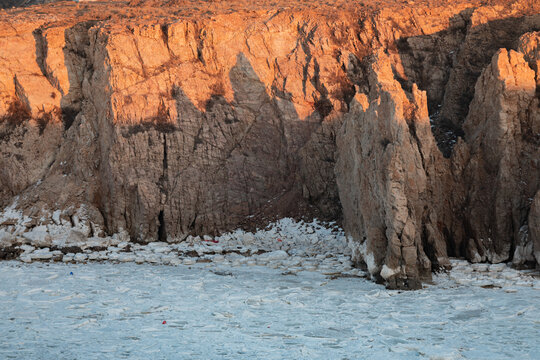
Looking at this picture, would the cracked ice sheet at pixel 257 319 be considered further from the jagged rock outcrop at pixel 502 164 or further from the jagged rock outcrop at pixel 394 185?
the jagged rock outcrop at pixel 502 164

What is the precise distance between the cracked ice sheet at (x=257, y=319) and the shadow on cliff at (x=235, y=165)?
6475 mm

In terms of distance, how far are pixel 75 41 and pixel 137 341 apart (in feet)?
64.2

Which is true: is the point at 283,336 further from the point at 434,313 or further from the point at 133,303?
the point at 133,303

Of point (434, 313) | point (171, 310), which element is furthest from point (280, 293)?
point (434, 313)

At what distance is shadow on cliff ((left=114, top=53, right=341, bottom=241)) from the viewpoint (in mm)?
22891

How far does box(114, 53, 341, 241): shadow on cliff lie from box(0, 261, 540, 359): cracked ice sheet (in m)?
6.47

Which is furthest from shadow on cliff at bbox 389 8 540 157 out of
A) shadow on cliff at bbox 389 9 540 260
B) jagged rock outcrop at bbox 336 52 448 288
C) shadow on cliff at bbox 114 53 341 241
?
shadow on cliff at bbox 114 53 341 241

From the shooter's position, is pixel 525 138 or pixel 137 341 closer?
pixel 137 341

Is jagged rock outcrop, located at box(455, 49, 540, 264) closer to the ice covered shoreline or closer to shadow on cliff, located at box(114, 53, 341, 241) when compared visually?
the ice covered shoreline

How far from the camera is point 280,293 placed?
14.4 meters

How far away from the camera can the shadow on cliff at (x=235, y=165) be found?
22.9 m

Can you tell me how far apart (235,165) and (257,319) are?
12441mm

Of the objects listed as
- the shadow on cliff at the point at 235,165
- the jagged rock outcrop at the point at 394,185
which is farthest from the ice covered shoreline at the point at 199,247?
the jagged rock outcrop at the point at 394,185

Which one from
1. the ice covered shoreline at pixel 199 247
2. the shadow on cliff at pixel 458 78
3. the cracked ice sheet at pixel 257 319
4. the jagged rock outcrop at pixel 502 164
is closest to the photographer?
the cracked ice sheet at pixel 257 319
